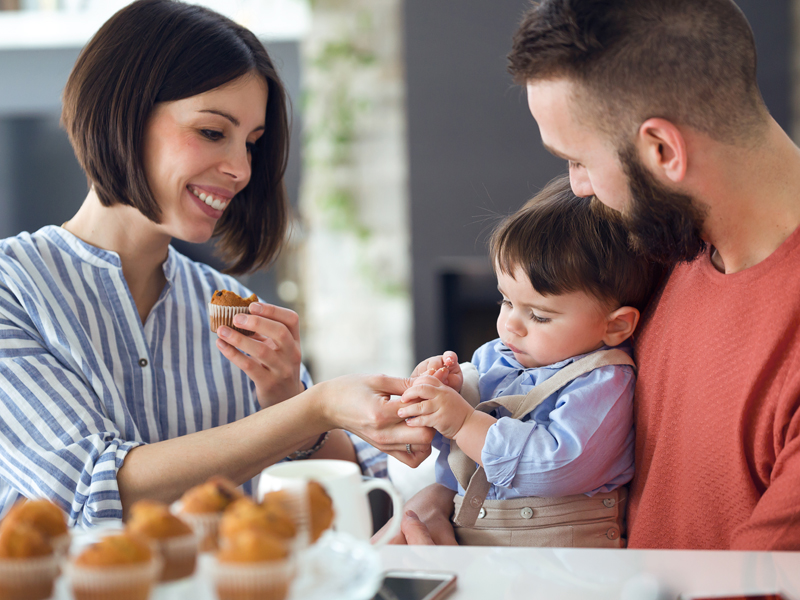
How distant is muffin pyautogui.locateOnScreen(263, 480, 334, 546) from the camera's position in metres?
0.60

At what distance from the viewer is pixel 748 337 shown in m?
1.07

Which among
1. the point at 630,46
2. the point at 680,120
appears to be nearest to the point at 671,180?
the point at 680,120

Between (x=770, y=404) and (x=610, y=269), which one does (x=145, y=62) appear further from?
(x=770, y=404)

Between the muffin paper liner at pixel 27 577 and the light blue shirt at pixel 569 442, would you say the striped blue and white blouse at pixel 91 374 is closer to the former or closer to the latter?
the light blue shirt at pixel 569 442

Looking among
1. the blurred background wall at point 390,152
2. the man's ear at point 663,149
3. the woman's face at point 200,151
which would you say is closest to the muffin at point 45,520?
the man's ear at point 663,149

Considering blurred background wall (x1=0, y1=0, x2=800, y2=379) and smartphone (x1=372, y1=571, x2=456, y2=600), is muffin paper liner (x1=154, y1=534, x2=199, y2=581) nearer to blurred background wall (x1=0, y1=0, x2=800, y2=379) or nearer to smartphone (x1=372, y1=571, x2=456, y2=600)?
smartphone (x1=372, y1=571, x2=456, y2=600)

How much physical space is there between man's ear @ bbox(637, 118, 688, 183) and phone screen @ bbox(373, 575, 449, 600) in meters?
0.69

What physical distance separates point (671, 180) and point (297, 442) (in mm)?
811

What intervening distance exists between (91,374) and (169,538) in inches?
35.5

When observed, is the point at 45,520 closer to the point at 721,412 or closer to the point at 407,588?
the point at 407,588

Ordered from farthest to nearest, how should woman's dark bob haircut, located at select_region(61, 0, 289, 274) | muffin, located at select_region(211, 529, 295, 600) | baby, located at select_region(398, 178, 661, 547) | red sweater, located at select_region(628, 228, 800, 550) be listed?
woman's dark bob haircut, located at select_region(61, 0, 289, 274), baby, located at select_region(398, 178, 661, 547), red sweater, located at select_region(628, 228, 800, 550), muffin, located at select_region(211, 529, 295, 600)

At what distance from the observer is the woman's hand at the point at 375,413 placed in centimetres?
128

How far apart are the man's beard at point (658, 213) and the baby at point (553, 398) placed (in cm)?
13

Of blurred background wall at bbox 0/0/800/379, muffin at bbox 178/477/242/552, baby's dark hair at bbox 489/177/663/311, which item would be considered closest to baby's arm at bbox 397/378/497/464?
baby's dark hair at bbox 489/177/663/311
